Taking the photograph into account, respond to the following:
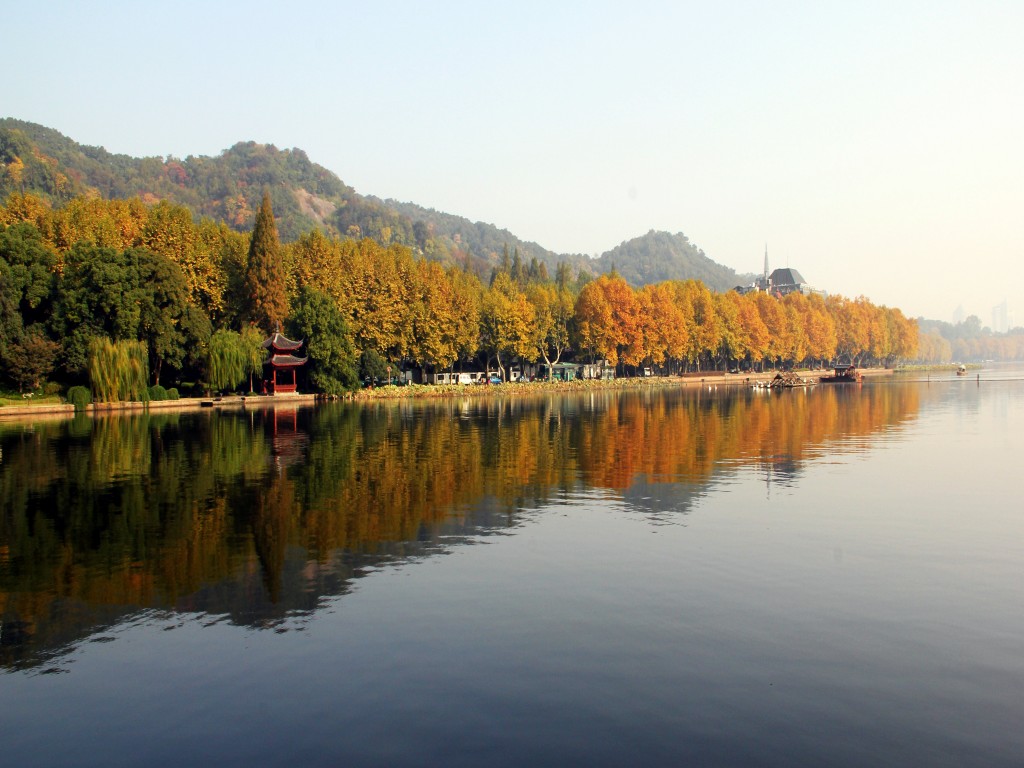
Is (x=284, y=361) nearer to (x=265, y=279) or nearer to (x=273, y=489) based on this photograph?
(x=265, y=279)

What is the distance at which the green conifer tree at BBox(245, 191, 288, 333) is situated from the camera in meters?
82.0

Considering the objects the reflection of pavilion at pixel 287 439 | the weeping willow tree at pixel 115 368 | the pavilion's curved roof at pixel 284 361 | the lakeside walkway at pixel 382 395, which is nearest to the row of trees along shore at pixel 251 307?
the weeping willow tree at pixel 115 368

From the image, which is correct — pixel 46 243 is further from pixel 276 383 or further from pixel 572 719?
pixel 572 719

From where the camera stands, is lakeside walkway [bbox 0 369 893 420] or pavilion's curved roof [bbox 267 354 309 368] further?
pavilion's curved roof [bbox 267 354 309 368]

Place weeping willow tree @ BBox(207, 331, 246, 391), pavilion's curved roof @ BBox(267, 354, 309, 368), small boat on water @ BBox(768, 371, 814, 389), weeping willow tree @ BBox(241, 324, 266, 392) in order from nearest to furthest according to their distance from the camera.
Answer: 1. weeping willow tree @ BBox(207, 331, 246, 391)
2. weeping willow tree @ BBox(241, 324, 266, 392)
3. pavilion's curved roof @ BBox(267, 354, 309, 368)
4. small boat on water @ BBox(768, 371, 814, 389)

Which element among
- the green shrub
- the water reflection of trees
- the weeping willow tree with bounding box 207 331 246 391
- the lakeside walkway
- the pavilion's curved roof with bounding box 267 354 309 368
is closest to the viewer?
the water reflection of trees

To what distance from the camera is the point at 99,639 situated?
12.7 meters

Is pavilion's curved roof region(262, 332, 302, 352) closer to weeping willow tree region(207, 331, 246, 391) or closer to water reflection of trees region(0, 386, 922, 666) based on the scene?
weeping willow tree region(207, 331, 246, 391)

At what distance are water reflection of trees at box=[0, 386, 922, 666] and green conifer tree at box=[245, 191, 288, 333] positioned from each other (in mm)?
28696

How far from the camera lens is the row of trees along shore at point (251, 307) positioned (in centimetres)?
6556

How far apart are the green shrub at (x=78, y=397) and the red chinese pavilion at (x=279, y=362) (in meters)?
18.4

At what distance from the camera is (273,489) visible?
25.8 metres

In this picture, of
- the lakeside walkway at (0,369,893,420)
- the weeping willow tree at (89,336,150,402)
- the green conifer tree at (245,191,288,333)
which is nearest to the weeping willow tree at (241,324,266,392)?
the lakeside walkway at (0,369,893,420)

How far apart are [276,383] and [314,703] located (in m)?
74.6
